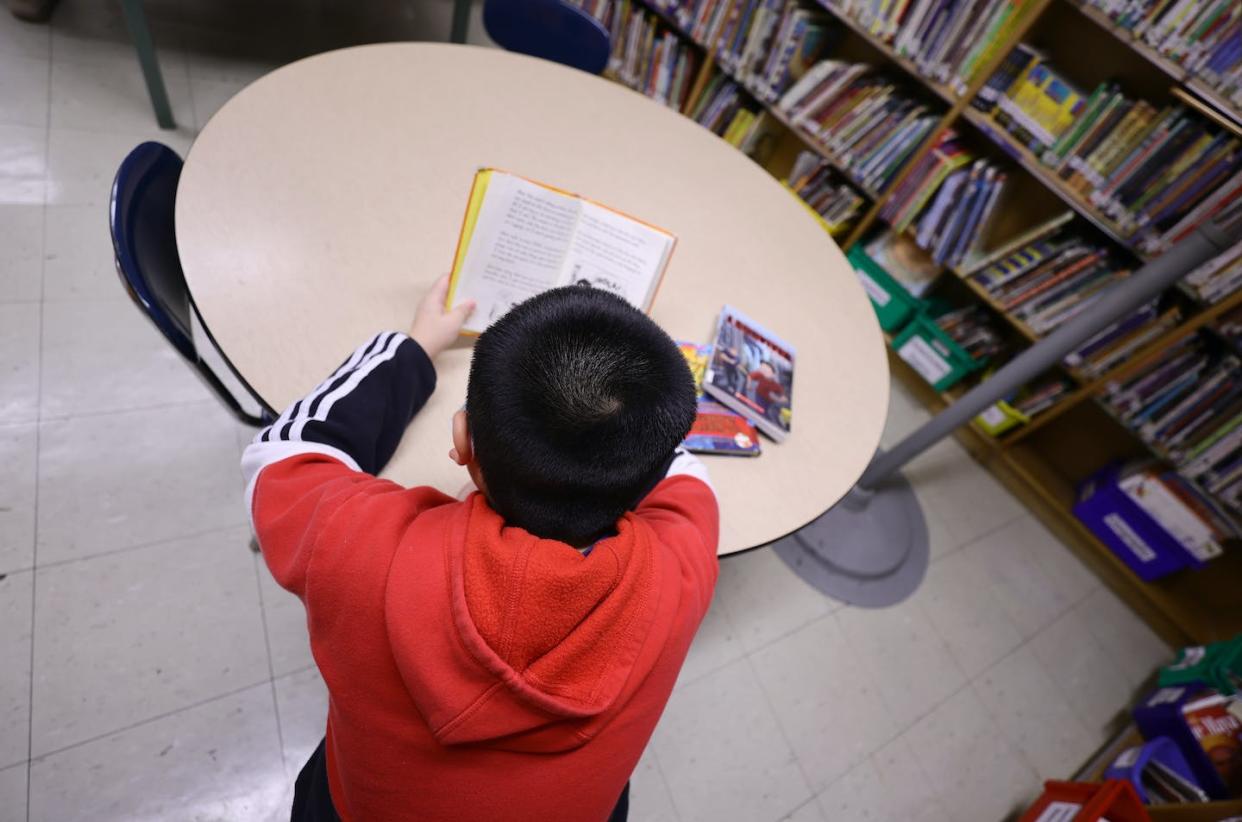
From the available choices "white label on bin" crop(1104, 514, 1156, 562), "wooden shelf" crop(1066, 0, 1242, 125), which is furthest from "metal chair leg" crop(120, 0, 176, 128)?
"white label on bin" crop(1104, 514, 1156, 562)

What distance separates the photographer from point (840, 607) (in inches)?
72.7

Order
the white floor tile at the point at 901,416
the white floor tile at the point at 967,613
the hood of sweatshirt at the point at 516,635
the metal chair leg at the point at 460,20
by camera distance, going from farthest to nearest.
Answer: the metal chair leg at the point at 460,20 → the white floor tile at the point at 901,416 → the white floor tile at the point at 967,613 → the hood of sweatshirt at the point at 516,635

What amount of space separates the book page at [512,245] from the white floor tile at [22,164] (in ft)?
5.56

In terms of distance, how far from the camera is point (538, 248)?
1005 mm

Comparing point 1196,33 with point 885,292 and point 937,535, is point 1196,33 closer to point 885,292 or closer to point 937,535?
point 885,292

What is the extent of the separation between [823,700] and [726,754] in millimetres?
338

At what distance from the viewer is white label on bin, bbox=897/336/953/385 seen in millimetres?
2246

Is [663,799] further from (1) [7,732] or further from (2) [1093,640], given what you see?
(2) [1093,640]

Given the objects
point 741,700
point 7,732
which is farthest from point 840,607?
point 7,732

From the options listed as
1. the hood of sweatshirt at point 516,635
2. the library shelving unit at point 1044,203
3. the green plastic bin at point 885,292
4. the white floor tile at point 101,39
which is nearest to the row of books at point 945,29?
the library shelving unit at point 1044,203

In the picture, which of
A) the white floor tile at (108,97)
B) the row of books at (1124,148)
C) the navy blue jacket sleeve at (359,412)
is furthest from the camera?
the white floor tile at (108,97)

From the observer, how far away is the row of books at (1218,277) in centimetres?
160

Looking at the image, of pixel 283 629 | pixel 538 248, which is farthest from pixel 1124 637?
pixel 283 629

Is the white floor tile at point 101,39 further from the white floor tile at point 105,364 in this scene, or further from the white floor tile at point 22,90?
the white floor tile at point 105,364
